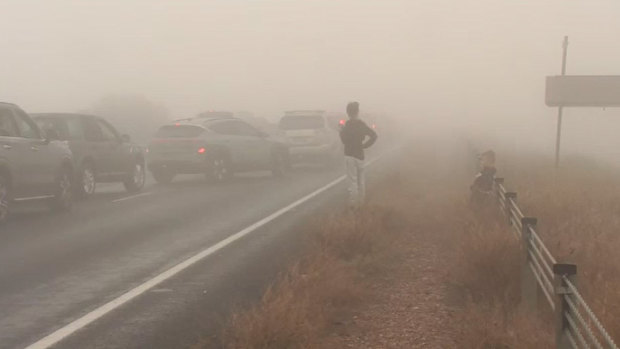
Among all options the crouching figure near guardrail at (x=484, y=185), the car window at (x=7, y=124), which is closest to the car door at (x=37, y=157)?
the car window at (x=7, y=124)

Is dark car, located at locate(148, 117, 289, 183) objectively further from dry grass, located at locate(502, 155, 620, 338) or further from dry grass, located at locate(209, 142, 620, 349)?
dry grass, located at locate(209, 142, 620, 349)

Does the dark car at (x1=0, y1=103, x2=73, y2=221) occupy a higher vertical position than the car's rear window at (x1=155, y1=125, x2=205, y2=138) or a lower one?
higher

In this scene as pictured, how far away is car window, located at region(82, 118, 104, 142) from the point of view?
1955cm

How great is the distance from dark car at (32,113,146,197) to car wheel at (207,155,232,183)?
8.92 feet

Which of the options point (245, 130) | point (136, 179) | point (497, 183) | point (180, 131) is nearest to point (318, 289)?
point (497, 183)

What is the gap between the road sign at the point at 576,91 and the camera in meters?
25.4

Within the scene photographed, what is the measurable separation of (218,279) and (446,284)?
2506mm

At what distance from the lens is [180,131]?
2353cm

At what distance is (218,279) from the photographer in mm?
9672

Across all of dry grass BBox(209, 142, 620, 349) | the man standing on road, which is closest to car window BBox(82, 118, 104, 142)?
dry grass BBox(209, 142, 620, 349)

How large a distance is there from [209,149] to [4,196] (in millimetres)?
8947

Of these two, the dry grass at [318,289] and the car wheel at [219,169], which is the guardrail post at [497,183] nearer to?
the dry grass at [318,289]

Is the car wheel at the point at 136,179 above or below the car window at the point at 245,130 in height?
below

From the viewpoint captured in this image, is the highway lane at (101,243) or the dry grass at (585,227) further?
the highway lane at (101,243)
